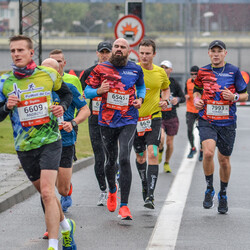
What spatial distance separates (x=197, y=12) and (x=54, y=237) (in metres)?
96.4

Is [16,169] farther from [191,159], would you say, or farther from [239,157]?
[239,157]

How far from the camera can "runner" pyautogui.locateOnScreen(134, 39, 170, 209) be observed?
9.45 m

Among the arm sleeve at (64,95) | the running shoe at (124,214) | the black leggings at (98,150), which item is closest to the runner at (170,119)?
the black leggings at (98,150)

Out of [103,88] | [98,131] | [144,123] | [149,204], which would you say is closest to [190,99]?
[98,131]

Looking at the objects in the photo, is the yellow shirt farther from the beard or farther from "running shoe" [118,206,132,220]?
"running shoe" [118,206,132,220]

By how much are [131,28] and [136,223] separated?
9628 millimetres

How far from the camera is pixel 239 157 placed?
1691cm

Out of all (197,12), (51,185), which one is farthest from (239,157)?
(197,12)

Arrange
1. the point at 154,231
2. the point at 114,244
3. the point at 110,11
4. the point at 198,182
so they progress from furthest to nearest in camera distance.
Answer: the point at 110,11
the point at 198,182
the point at 154,231
the point at 114,244

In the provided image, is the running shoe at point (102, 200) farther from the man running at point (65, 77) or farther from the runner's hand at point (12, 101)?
the runner's hand at point (12, 101)

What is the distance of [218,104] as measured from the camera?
8969 mm

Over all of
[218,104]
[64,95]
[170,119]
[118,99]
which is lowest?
[170,119]

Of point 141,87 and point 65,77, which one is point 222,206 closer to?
point 141,87

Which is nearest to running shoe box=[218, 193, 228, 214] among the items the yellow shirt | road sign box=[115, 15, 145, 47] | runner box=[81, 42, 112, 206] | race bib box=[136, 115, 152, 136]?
race bib box=[136, 115, 152, 136]
